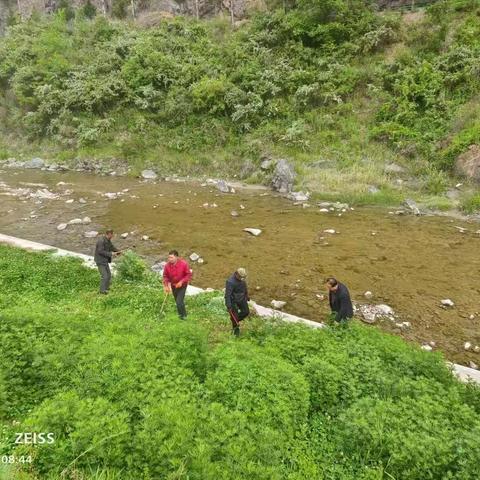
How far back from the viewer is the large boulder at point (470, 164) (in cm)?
1819

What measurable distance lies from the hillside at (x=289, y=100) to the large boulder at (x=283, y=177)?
22.6 inches

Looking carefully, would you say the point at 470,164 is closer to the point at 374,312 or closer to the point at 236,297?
the point at 374,312

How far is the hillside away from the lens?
20.8 meters

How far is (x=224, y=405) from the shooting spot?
4922mm

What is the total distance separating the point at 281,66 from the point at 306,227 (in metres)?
16.6

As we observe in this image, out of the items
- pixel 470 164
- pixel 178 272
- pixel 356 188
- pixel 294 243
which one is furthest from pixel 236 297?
pixel 470 164

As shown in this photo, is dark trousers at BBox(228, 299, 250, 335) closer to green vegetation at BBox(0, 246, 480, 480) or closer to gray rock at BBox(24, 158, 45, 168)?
green vegetation at BBox(0, 246, 480, 480)

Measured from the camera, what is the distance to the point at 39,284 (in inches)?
397

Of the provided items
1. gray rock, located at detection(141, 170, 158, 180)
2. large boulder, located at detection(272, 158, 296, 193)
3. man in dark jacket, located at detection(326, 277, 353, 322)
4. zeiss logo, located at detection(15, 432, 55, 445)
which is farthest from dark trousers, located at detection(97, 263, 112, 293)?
gray rock, located at detection(141, 170, 158, 180)

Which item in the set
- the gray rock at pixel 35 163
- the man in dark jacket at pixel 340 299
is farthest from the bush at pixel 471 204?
the gray rock at pixel 35 163

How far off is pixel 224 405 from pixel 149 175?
2227cm

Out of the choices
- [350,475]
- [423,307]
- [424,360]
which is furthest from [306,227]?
[350,475]

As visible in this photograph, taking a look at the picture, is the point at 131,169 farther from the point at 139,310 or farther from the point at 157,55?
the point at 139,310
